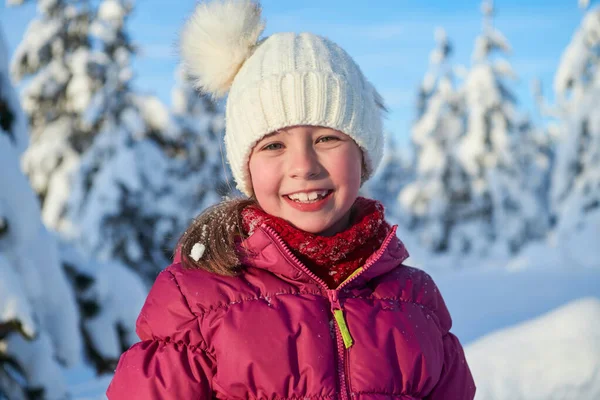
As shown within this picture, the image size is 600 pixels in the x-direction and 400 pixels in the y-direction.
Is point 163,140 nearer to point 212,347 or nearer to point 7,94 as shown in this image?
point 7,94

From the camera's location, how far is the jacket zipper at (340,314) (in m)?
2.05

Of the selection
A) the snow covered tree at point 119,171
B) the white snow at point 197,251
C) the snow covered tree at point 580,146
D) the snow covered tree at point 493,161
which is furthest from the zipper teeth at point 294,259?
the snow covered tree at point 493,161

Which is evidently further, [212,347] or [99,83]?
[99,83]

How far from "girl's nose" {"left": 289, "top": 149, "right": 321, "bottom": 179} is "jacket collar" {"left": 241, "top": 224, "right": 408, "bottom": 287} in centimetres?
22

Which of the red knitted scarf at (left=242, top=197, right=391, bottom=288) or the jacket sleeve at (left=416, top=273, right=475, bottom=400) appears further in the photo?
the jacket sleeve at (left=416, top=273, right=475, bottom=400)

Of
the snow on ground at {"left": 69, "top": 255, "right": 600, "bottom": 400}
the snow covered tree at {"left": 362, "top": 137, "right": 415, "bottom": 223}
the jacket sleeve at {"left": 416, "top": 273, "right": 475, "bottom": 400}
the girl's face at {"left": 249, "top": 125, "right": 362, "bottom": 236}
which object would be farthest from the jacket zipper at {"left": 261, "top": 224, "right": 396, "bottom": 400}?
the snow covered tree at {"left": 362, "top": 137, "right": 415, "bottom": 223}

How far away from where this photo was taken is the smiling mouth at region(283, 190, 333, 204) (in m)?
2.19

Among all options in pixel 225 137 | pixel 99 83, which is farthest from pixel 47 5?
pixel 225 137

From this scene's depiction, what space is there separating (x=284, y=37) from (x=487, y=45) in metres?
27.3

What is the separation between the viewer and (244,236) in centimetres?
232

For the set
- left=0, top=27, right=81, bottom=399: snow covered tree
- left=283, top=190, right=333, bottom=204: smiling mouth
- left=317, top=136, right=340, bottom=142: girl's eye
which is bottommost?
left=0, top=27, right=81, bottom=399: snow covered tree

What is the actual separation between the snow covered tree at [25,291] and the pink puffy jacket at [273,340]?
2650 millimetres

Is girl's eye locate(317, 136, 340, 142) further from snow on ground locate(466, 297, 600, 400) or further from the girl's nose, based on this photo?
snow on ground locate(466, 297, 600, 400)

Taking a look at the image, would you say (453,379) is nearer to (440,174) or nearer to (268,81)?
(268,81)
